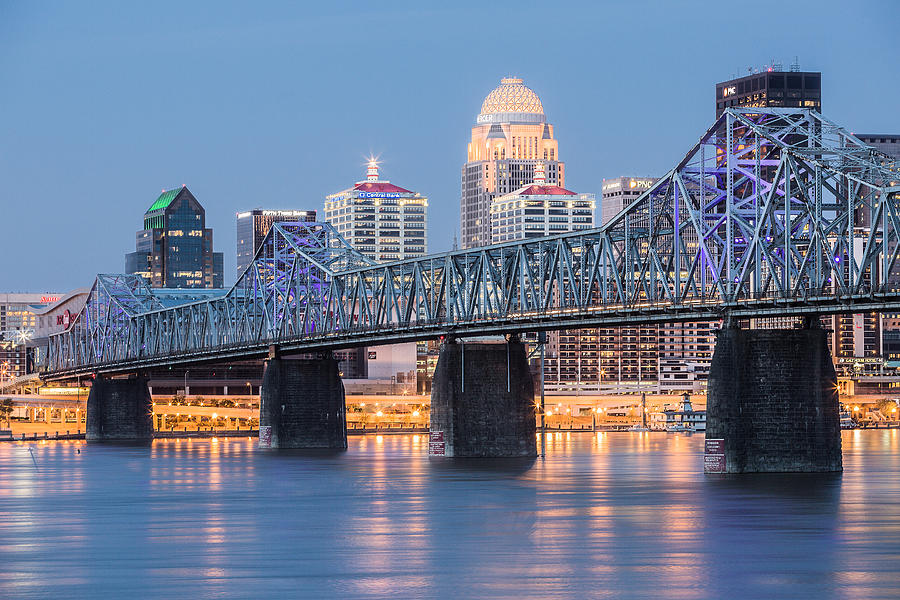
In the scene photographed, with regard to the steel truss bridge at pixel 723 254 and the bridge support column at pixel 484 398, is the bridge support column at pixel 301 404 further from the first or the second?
A: the bridge support column at pixel 484 398

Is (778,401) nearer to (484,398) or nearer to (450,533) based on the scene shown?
(450,533)

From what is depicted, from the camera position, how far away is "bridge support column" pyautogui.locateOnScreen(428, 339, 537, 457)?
127 m

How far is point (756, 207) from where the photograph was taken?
104 m

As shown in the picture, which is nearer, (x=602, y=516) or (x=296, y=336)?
(x=602, y=516)

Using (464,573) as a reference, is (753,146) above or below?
→ above

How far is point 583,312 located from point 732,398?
2152 centimetres

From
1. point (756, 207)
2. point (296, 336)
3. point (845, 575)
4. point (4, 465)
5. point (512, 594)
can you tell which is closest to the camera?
point (512, 594)

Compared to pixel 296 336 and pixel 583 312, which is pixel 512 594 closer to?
pixel 583 312

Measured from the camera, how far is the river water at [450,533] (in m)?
57.6

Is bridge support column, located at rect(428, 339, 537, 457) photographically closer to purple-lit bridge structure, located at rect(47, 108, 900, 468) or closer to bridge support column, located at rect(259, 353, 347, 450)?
purple-lit bridge structure, located at rect(47, 108, 900, 468)

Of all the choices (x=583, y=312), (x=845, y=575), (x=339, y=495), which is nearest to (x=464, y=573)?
(x=845, y=575)

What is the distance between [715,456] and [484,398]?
29044 millimetres

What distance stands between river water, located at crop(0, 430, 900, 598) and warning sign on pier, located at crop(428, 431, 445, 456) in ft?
17.1

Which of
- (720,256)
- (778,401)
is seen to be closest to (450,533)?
(778,401)
